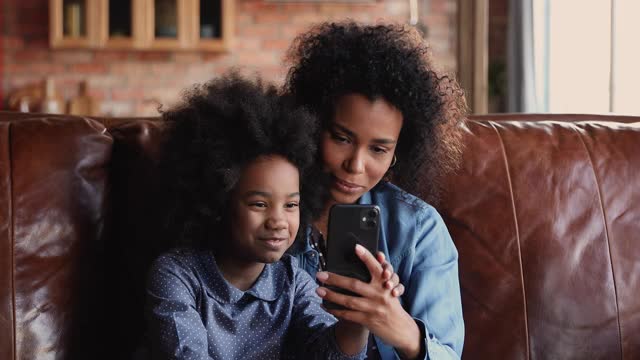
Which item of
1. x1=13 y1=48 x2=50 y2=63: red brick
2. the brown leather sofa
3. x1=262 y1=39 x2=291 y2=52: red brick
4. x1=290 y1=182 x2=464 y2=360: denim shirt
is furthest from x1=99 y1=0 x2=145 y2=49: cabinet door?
x1=290 y1=182 x2=464 y2=360: denim shirt

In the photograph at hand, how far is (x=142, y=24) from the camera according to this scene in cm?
492

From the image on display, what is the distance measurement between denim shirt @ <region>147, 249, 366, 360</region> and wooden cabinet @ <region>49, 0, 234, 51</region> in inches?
146

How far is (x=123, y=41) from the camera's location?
492 cm

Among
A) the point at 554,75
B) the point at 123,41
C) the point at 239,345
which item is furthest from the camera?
the point at 123,41

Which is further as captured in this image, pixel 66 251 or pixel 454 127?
pixel 454 127

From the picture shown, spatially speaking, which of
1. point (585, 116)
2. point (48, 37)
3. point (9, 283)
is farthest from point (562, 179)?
point (48, 37)

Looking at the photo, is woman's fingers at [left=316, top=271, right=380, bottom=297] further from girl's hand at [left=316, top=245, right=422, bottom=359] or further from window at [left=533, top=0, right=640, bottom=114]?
window at [left=533, top=0, right=640, bottom=114]

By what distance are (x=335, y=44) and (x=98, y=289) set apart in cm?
64

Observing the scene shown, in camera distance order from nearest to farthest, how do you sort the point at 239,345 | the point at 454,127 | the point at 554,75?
the point at 239,345 → the point at 454,127 → the point at 554,75

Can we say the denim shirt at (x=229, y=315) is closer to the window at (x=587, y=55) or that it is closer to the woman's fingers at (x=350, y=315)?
the woman's fingers at (x=350, y=315)

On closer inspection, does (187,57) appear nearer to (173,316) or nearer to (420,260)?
(420,260)

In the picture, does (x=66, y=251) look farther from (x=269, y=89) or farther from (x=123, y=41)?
(x=123, y=41)

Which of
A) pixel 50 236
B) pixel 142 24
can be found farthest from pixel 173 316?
pixel 142 24

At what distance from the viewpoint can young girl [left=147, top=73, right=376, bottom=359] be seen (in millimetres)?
1315
